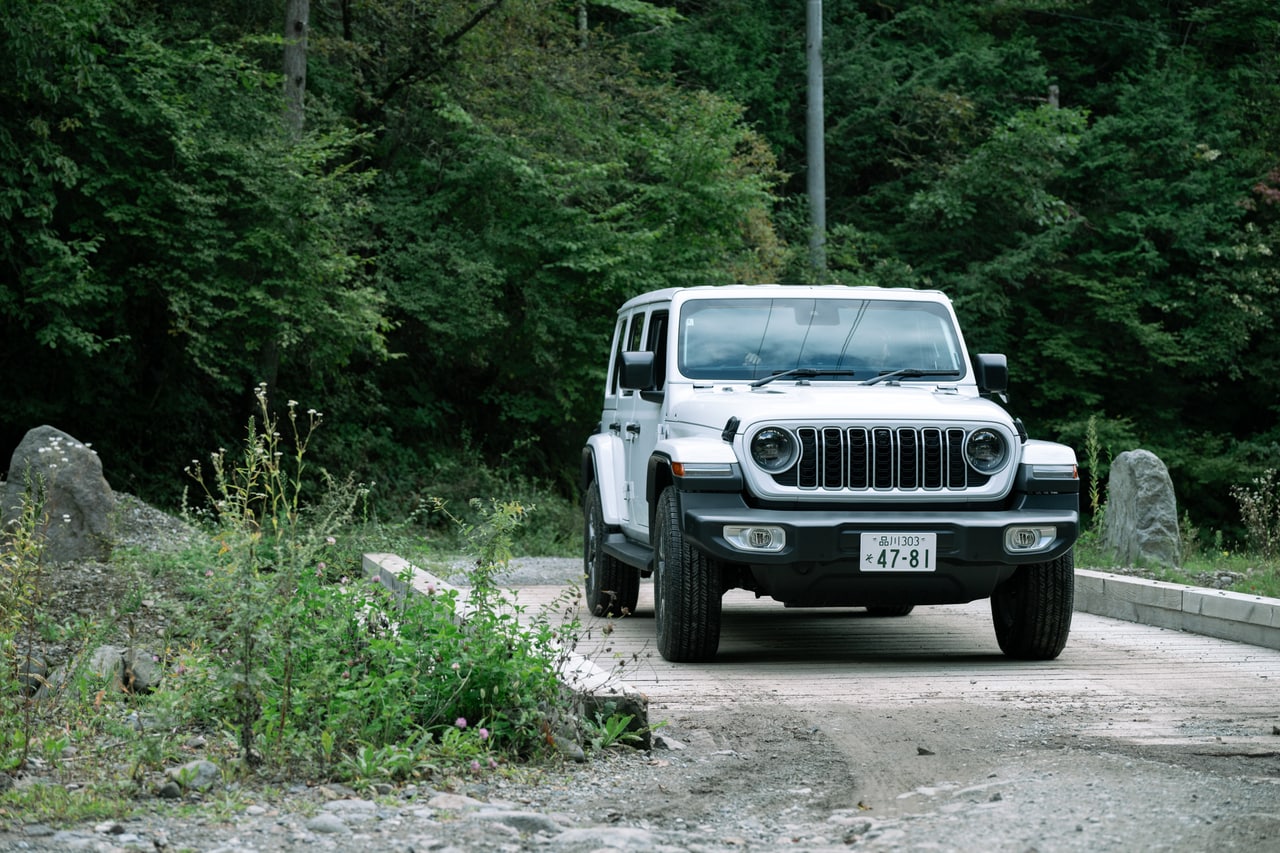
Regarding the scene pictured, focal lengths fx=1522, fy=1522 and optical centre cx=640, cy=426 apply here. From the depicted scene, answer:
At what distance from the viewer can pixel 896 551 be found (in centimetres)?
785

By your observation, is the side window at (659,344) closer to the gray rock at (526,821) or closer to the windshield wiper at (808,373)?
the windshield wiper at (808,373)

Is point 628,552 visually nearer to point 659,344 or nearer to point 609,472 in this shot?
point 609,472

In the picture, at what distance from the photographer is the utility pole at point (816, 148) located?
29.5 metres

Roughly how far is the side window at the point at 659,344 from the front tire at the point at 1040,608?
7.97ft

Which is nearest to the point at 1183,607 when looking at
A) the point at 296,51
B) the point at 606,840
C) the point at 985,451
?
the point at 985,451

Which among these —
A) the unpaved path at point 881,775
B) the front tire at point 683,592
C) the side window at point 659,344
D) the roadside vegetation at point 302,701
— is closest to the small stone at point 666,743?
the unpaved path at point 881,775

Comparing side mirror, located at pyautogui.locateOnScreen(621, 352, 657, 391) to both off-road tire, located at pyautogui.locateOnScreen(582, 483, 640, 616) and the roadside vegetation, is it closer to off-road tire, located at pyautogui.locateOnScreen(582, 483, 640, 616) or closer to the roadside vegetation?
off-road tire, located at pyautogui.locateOnScreen(582, 483, 640, 616)

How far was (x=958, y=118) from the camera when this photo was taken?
3219cm

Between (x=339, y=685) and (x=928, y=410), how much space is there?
12.2ft

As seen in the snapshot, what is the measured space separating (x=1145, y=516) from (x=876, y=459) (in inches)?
245

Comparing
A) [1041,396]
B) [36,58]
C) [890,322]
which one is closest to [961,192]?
[1041,396]

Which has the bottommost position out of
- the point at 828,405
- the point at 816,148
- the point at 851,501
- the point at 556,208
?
the point at 851,501

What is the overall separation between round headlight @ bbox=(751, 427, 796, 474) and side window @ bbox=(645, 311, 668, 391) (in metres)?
1.43

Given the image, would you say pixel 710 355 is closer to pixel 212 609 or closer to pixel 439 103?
pixel 212 609
